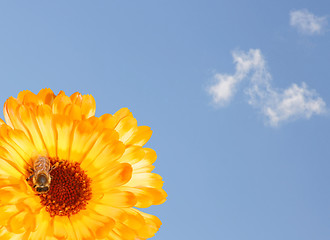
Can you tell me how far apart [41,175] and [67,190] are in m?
0.37

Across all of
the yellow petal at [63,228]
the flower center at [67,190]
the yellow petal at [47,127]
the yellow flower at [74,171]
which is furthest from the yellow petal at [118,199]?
the yellow petal at [47,127]

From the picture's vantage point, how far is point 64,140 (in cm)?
350

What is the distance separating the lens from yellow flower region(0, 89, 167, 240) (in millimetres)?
3219

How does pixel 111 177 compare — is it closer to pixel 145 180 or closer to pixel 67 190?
pixel 145 180

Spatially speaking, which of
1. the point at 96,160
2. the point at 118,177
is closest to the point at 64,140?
the point at 96,160

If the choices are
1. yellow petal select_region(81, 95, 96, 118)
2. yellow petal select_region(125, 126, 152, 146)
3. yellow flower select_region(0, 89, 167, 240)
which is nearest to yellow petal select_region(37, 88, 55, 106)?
yellow flower select_region(0, 89, 167, 240)

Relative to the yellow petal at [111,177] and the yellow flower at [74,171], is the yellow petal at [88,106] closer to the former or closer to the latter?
the yellow flower at [74,171]

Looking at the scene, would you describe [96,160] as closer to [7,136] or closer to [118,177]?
[118,177]

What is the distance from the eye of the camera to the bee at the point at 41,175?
3300mm

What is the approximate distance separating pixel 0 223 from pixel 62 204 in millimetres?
553

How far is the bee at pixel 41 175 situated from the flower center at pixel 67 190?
0.37 feet

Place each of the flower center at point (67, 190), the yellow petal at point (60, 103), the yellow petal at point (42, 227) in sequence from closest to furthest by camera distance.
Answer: the yellow petal at point (42, 227) < the yellow petal at point (60, 103) < the flower center at point (67, 190)

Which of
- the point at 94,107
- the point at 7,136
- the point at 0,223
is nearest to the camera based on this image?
the point at 0,223

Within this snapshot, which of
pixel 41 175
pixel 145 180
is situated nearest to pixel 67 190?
pixel 41 175
